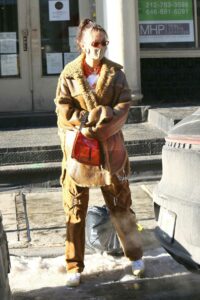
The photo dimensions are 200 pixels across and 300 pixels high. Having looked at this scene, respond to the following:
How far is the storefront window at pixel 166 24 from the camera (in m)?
10.4

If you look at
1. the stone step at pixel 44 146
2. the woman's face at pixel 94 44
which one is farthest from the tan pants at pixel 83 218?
the stone step at pixel 44 146

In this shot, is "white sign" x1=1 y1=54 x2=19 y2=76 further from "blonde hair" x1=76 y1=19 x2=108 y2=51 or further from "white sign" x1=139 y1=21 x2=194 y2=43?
"blonde hair" x1=76 y1=19 x2=108 y2=51

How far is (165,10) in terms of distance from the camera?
10.5m

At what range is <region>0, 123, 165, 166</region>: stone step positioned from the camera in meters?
8.12

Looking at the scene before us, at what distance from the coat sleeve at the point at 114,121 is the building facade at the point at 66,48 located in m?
5.65

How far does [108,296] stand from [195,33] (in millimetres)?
6838

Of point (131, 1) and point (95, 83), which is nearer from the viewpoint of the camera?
point (95, 83)

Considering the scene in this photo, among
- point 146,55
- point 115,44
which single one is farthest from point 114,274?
point 146,55

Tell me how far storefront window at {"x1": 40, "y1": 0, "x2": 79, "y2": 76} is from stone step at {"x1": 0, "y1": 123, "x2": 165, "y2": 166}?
81.0 inches

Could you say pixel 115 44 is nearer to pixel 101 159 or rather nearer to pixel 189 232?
pixel 101 159

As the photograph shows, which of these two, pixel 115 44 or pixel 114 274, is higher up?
pixel 115 44

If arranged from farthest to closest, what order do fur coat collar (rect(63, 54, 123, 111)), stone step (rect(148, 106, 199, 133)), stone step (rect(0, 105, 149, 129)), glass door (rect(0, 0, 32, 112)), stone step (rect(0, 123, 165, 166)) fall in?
glass door (rect(0, 0, 32, 112))
stone step (rect(0, 105, 149, 129))
stone step (rect(148, 106, 199, 133))
stone step (rect(0, 123, 165, 166))
fur coat collar (rect(63, 54, 123, 111))

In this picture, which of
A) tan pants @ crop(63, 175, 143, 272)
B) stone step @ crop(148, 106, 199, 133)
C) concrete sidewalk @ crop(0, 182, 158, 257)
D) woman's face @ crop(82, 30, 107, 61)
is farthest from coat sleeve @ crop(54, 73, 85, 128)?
stone step @ crop(148, 106, 199, 133)

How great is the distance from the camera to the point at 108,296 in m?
4.73
